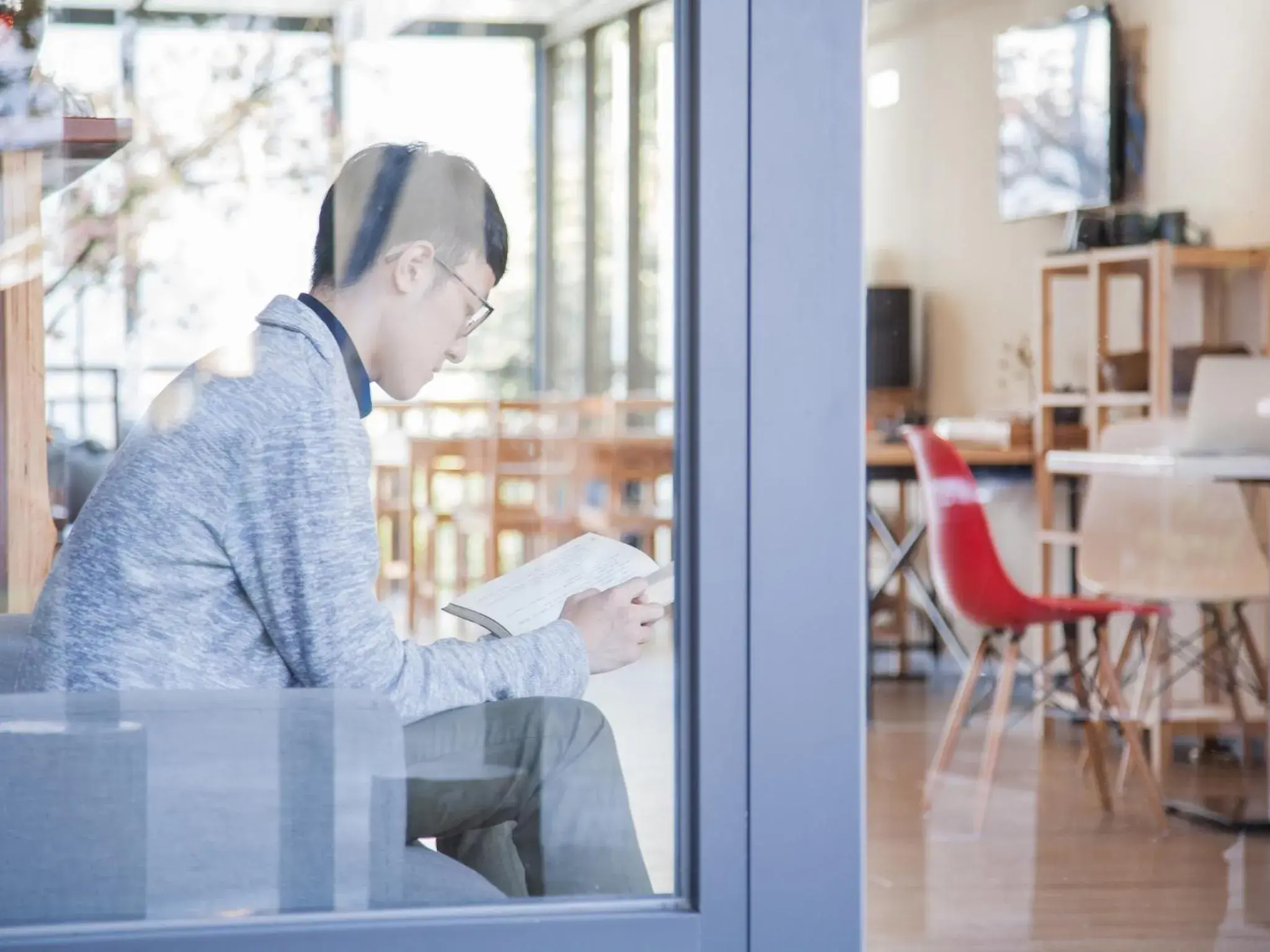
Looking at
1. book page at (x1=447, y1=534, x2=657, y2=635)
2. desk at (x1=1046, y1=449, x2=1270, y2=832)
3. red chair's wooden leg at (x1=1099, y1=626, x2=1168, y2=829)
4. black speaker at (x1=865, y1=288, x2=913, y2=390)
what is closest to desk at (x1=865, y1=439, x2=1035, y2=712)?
desk at (x1=1046, y1=449, x2=1270, y2=832)

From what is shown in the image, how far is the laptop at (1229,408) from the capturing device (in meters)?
3.78

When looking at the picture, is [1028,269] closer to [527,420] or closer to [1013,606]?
[1013,606]

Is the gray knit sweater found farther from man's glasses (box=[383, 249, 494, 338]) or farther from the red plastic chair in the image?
the red plastic chair

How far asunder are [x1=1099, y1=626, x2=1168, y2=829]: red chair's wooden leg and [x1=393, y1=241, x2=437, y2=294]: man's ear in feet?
8.17

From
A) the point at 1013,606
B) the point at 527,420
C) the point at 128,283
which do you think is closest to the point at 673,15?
the point at 527,420

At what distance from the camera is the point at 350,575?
132cm

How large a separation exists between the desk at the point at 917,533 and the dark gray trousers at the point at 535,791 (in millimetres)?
3128

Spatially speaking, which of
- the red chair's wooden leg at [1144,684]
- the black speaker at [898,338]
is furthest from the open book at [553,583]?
the black speaker at [898,338]

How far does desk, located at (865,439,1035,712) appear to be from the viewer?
470cm

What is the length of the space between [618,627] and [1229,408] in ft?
9.68

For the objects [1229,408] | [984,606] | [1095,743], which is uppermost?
[1229,408]

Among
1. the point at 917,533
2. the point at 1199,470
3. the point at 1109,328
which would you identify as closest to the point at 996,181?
the point at 1109,328

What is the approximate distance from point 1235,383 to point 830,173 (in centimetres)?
298

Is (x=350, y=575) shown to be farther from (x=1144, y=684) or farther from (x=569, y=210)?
(x=1144, y=684)
